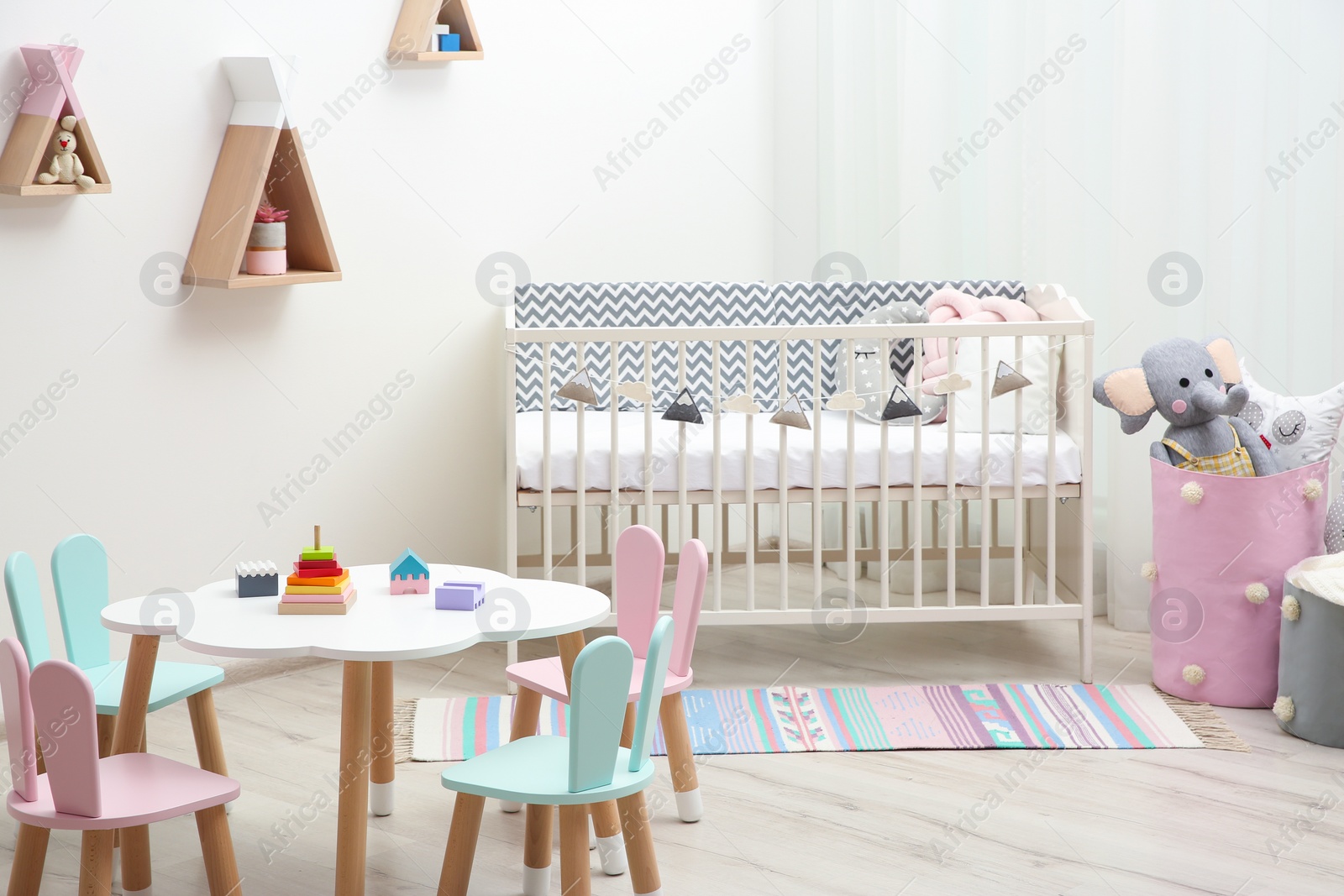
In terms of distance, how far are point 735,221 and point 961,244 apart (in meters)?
0.74

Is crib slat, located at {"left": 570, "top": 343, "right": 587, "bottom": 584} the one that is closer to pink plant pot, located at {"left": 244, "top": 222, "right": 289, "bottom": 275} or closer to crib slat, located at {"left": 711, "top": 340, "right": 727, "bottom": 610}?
crib slat, located at {"left": 711, "top": 340, "right": 727, "bottom": 610}

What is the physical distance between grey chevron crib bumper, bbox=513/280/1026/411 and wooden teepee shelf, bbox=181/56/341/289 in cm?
71

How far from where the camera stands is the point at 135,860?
175cm

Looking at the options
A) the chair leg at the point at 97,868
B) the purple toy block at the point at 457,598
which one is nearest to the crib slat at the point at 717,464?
the purple toy block at the point at 457,598

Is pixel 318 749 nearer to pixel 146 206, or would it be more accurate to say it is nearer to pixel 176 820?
pixel 176 820

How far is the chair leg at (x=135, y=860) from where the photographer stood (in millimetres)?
1744

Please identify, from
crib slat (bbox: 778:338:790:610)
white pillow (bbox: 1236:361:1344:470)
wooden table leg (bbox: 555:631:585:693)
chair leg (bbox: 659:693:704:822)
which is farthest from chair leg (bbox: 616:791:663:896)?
white pillow (bbox: 1236:361:1344:470)

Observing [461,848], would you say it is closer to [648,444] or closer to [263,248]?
[648,444]

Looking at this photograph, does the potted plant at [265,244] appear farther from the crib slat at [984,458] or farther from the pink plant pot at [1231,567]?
the pink plant pot at [1231,567]

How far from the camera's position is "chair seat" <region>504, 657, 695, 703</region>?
6.12 ft

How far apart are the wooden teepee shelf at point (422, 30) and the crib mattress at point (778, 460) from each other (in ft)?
3.21

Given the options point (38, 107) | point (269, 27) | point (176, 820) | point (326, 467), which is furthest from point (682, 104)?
point (176, 820)

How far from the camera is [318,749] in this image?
94.7 inches

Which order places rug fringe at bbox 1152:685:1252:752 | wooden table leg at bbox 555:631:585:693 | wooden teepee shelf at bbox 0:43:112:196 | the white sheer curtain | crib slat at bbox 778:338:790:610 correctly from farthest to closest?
the white sheer curtain < crib slat at bbox 778:338:790:610 < rug fringe at bbox 1152:685:1252:752 < wooden teepee shelf at bbox 0:43:112:196 < wooden table leg at bbox 555:631:585:693
